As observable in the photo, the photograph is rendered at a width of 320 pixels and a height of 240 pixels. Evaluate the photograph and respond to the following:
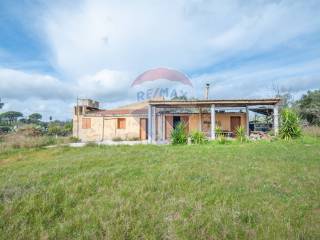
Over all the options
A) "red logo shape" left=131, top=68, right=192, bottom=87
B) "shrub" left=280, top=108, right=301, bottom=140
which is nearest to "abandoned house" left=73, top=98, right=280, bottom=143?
"red logo shape" left=131, top=68, right=192, bottom=87

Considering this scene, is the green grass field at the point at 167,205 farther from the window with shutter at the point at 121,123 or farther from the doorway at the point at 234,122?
the window with shutter at the point at 121,123

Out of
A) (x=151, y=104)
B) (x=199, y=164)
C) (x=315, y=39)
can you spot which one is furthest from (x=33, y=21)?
(x=315, y=39)

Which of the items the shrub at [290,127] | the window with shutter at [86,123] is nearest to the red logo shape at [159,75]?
the window with shutter at [86,123]

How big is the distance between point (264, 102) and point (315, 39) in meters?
4.54

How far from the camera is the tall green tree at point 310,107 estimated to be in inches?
1013

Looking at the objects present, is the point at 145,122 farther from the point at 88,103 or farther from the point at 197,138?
the point at 197,138

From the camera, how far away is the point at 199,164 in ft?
25.1

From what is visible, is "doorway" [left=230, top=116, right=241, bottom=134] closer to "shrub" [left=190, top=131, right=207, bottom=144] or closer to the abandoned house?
the abandoned house

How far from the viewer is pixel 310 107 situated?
2677 cm

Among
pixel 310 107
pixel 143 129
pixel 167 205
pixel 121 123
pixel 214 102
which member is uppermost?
pixel 310 107

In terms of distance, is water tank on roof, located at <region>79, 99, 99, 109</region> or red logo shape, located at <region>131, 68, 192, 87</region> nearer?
red logo shape, located at <region>131, 68, 192, 87</region>

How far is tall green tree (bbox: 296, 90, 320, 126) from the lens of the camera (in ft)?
84.4

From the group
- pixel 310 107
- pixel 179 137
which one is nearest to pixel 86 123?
pixel 179 137

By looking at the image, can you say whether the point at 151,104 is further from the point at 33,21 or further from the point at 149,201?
the point at 149,201
